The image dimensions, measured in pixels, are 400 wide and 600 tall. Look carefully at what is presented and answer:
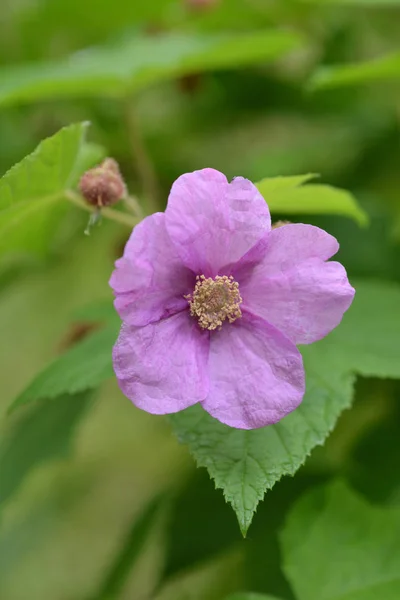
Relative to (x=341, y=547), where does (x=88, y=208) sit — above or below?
above

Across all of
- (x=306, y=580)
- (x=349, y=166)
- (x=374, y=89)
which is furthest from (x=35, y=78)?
(x=306, y=580)

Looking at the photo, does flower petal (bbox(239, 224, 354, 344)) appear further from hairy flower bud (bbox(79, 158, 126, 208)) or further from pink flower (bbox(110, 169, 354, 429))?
hairy flower bud (bbox(79, 158, 126, 208))

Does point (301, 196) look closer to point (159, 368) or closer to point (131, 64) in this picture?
point (159, 368)

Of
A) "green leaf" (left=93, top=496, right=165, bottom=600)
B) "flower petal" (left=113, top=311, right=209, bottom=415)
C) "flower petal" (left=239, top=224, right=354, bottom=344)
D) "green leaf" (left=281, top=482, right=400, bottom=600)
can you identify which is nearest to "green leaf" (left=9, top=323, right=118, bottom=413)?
"flower petal" (left=113, top=311, right=209, bottom=415)

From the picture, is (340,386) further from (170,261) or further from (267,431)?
(170,261)

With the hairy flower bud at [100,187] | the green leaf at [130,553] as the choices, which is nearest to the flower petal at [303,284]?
the hairy flower bud at [100,187]

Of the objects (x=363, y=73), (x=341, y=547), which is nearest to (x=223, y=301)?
(x=341, y=547)

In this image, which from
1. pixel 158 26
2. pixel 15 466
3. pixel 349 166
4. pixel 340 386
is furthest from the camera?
pixel 158 26
